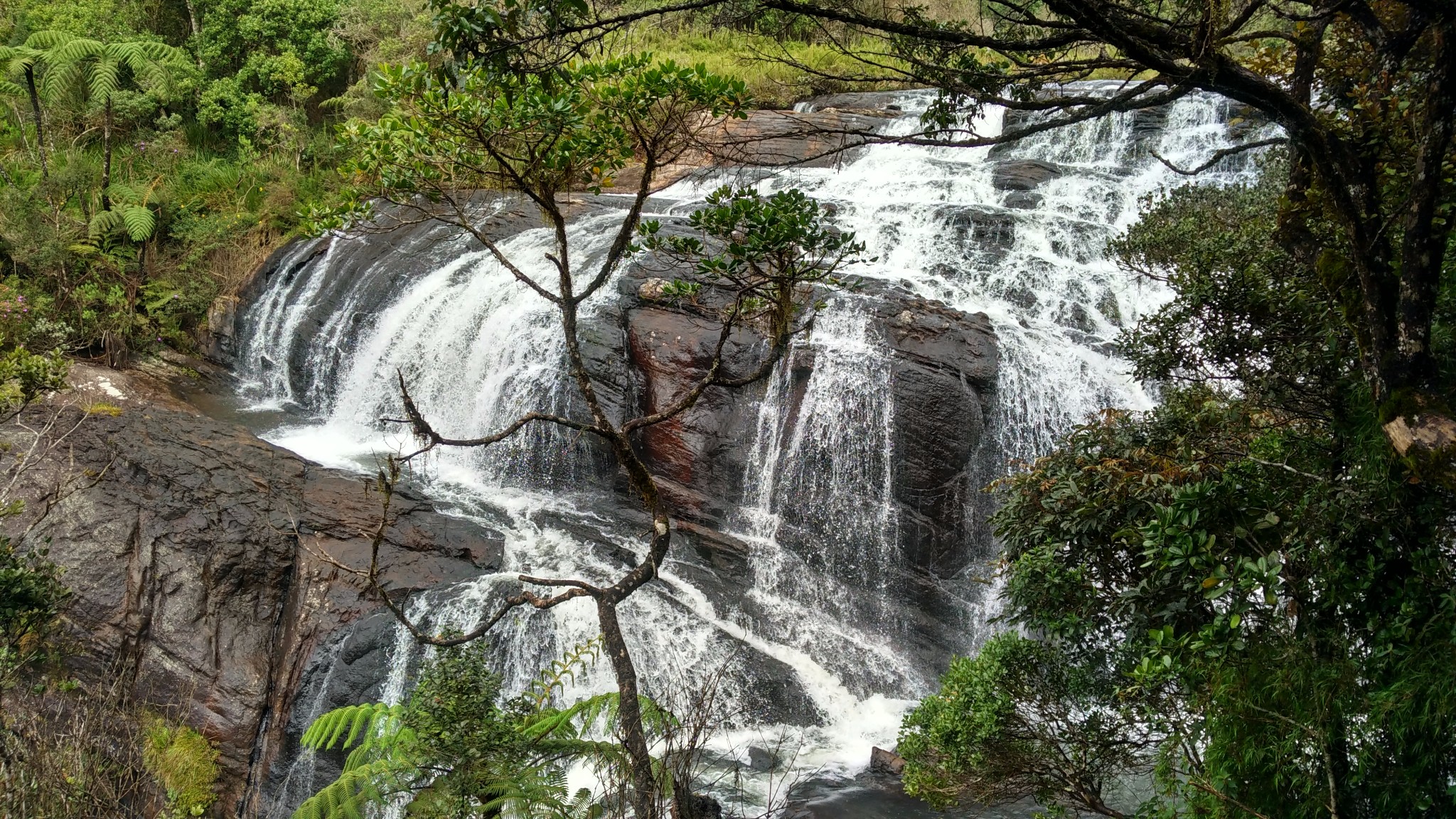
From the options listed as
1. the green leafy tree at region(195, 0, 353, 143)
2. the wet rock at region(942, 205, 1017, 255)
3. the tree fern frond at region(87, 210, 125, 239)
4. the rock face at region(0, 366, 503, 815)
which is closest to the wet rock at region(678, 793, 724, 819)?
the rock face at region(0, 366, 503, 815)

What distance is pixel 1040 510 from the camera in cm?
533

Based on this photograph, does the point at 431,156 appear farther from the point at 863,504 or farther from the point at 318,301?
the point at 318,301

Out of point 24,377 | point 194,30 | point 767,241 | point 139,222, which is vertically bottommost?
point 24,377

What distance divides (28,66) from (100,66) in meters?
1.00

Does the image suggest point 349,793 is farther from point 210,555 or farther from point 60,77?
point 60,77

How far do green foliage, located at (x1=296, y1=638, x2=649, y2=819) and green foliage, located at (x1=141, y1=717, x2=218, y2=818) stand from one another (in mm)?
3415

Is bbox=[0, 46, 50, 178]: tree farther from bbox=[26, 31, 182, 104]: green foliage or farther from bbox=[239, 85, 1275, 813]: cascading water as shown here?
bbox=[239, 85, 1275, 813]: cascading water

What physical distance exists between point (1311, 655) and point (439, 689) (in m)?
3.83

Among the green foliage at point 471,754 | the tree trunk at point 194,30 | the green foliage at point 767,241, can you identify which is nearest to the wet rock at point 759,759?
the green foliage at point 471,754

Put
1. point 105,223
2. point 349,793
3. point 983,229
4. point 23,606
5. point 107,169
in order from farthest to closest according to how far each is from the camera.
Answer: point 107,169, point 105,223, point 983,229, point 23,606, point 349,793

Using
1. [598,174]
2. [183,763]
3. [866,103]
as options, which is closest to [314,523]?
[183,763]

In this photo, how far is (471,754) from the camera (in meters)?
4.28

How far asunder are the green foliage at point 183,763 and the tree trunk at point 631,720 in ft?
16.9

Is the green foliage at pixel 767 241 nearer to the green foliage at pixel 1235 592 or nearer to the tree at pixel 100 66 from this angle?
the green foliage at pixel 1235 592
